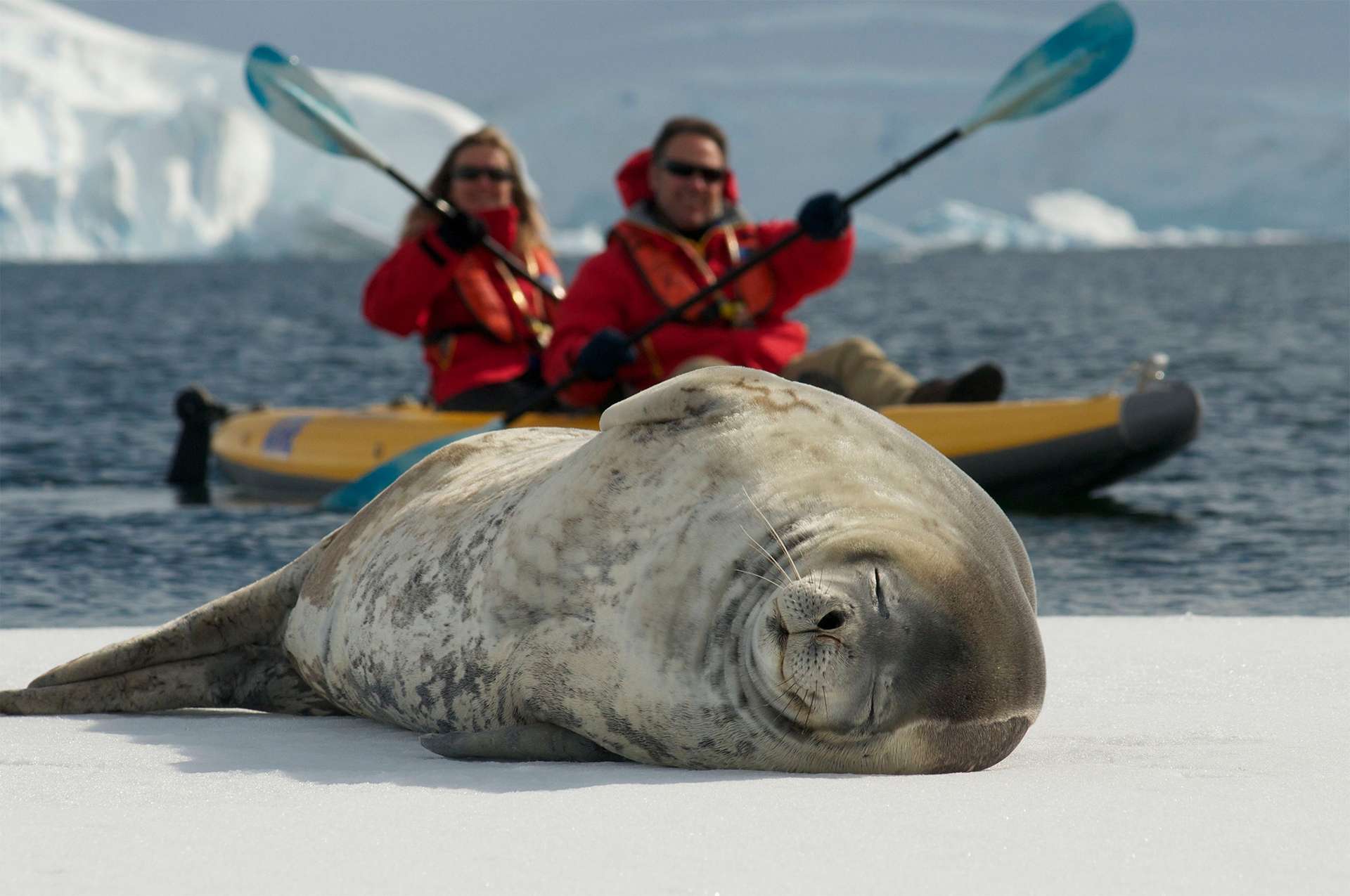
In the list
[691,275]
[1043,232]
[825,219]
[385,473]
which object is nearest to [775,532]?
[825,219]

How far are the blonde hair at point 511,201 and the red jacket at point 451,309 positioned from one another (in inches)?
2.3

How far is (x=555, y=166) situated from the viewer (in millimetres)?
136875

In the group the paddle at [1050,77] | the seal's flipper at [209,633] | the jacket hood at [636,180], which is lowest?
the seal's flipper at [209,633]

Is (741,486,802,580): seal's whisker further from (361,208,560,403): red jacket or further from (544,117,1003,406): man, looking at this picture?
(361,208,560,403): red jacket

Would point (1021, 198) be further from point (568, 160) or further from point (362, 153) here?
point (362, 153)

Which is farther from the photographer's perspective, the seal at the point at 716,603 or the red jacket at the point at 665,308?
the red jacket at the point at 665,308

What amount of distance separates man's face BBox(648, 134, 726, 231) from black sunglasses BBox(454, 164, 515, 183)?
0.90 meters

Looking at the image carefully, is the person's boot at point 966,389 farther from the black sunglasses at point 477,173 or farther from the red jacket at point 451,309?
the black sunglasses at point 477,173

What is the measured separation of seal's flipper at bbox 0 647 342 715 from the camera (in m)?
3.32

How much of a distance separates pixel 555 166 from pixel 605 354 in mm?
131677

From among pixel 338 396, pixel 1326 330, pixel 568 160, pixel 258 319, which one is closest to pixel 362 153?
pixel 338 396

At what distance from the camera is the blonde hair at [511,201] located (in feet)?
27.8

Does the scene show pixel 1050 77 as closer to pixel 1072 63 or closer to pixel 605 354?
pixel 1072 63

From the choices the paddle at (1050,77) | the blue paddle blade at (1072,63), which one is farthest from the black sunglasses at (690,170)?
the blue paddle blade at (1072,63)
